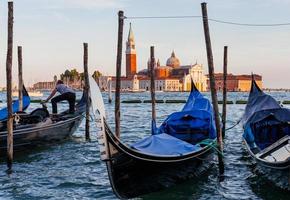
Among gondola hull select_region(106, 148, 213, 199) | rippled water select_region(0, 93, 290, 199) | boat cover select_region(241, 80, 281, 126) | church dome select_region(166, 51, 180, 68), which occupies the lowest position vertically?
rippled water select_region(0, 93, 290, 199)

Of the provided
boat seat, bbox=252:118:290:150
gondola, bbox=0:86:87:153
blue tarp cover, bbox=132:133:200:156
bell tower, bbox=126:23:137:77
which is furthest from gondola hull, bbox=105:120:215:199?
bell tower, bbox=126:23:137:77

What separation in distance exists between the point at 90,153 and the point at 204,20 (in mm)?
4195

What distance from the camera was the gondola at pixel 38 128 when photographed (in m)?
9.47

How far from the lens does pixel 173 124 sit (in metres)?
8.91

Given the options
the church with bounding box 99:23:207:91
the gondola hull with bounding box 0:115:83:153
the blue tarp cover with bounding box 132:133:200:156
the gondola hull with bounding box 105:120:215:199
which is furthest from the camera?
the church with bounding box 99:23:207:91

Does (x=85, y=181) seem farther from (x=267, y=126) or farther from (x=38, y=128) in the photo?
(x=267, y=126)

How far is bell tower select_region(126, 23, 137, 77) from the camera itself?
10679 centimetres

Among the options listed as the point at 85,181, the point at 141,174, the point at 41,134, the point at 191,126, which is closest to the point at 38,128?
the point at 41,134

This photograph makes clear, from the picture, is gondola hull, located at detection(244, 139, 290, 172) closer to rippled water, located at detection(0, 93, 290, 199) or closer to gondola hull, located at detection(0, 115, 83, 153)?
rippled water, located at detection(0, 93, 290, 199)

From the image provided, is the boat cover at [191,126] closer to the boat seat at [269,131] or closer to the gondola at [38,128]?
the boat seat at [269,131]

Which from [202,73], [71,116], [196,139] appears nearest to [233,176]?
[196,139]

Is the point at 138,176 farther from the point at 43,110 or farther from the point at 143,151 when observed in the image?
the point at 43,110

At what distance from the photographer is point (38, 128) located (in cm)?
1012

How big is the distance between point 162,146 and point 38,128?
13.7 ft
